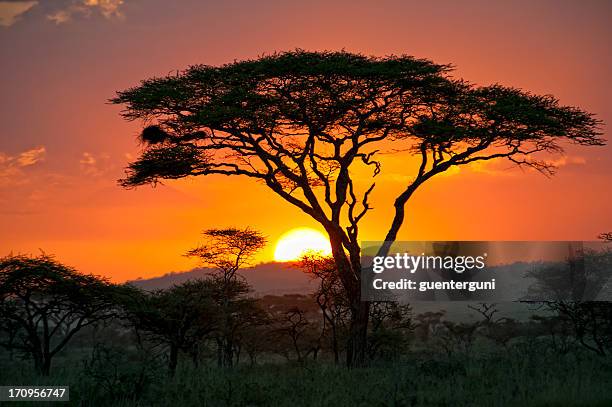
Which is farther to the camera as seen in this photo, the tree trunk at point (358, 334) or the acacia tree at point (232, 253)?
the acacia tree at point (232, 253)

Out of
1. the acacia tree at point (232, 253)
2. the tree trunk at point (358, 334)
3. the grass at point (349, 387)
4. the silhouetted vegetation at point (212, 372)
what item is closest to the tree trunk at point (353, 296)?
the tree trunk at point (358, 334)

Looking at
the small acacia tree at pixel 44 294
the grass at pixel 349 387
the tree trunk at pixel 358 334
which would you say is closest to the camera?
the grass at pixel 349 387

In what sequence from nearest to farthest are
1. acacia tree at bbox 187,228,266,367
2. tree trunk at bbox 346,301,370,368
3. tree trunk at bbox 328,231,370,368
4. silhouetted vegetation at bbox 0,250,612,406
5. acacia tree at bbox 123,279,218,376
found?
1. silhouetted vegetation at bbox 0,250,612,406
2. acacia tree at bbox 123,279,218,376
3. tree trunk at bbox 346,301,370,368
4. tree trunk at bbox 328,231,370,368
5. acacia tree at bbox 187,228,266,367

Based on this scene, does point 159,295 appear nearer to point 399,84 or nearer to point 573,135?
point 399,84

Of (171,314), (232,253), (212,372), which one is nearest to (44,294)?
(171,314)

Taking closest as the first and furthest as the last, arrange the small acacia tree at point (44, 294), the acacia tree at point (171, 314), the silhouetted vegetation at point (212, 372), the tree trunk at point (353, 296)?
the silhouetted vegetation at point (212, 372), the small acacia tree at point (44, 294), the acacia tree at point (171, 314), the tree trunk at point (353, 296)

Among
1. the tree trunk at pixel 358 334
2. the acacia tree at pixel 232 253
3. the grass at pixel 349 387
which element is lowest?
the grass at pixel 349 387

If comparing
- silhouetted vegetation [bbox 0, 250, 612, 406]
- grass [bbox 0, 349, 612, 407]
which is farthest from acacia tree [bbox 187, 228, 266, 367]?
grass [bbox 0, 349, 612, 407]

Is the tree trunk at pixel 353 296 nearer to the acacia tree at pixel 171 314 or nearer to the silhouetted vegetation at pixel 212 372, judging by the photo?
the silhouetted vegetation at pixel 212 372

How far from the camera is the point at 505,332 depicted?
231 feet

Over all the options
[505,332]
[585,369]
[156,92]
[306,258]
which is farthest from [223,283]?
[505,332]

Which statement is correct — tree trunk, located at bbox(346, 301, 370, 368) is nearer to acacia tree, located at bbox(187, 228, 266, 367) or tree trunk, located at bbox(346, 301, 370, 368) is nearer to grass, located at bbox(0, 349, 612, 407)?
grass, located at bbox(0, 349, 612, 407)

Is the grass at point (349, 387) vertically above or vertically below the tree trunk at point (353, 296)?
below

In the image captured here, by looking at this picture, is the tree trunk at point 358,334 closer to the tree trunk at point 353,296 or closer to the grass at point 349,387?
the tree trunk at point 353,296
